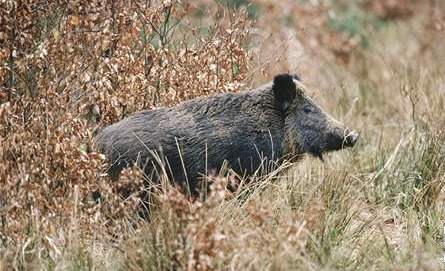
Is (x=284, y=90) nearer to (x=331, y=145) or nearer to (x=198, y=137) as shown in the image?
(x=331, y=145)

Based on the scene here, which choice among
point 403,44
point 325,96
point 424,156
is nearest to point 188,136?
point 424,156

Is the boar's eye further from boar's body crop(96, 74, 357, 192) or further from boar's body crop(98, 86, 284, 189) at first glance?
boar's body crop(98, 86, 284, 189)

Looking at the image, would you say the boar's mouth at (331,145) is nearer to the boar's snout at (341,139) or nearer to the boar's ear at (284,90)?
the boar's snout at (341,139)

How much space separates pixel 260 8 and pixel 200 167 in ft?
26.2

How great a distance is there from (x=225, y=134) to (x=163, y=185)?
100 cm

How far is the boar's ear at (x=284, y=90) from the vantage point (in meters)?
7.12

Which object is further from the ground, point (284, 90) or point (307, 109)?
point (284, 90)

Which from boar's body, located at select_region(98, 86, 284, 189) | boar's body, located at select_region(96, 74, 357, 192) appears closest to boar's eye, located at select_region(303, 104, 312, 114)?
boar's body, located at select_region(96, 74, 357, 192)

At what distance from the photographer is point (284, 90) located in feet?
23.6

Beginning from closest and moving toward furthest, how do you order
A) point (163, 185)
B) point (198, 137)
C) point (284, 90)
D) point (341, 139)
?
point (163, 185), point (198, 137), point (284, 90), point (341, 139)

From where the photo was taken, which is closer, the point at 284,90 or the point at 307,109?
the point at 284,90

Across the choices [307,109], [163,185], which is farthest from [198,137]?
[307,109]

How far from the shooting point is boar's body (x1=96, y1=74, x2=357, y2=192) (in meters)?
6.54

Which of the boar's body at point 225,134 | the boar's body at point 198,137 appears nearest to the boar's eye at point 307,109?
the boar's body at point 225,134
